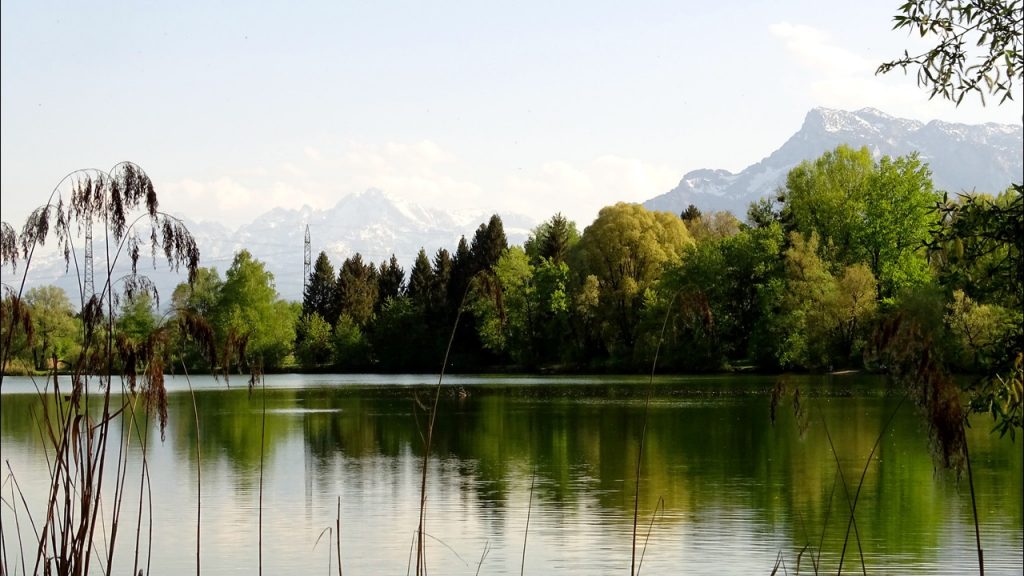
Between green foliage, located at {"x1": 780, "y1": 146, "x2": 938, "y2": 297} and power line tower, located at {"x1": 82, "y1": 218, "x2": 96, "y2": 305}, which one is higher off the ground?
green foliage, located at {"x1": 780, "y1": 146, "x2": 938, "y2": 297}

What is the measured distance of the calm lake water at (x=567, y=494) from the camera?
1261 centimetres

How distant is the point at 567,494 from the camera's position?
1773 cm

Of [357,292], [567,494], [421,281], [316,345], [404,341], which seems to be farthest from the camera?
[357,292]

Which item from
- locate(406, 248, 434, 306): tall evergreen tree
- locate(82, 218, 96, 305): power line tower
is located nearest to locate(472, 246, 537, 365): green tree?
locate(406, 248, 434, 306): tall evergreen tree

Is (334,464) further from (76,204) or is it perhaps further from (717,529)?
(76,204)

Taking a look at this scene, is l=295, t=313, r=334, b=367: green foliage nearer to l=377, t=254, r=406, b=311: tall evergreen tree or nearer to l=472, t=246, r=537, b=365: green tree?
l=377, t=254, r=406, b=311: tall evergreen tree

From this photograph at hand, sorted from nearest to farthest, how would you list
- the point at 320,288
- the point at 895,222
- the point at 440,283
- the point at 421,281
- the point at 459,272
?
1. the point at 895,222
2. the point at 440,283
3. the point at 459,272
4. the point at 421,281
5. the point at 320,288

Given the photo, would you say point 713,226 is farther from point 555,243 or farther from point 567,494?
point 567,494

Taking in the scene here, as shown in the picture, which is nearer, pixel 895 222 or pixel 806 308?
pixel 806 308

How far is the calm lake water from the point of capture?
1261 cm

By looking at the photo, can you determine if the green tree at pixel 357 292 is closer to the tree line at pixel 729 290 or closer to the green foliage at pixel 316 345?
the green foliage at pixel 316 345

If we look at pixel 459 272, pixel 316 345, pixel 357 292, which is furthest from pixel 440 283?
pixel 357 292

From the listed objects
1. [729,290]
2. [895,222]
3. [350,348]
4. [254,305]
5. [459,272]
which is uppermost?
[459,272]

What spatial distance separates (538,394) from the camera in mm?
46812
